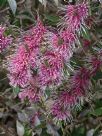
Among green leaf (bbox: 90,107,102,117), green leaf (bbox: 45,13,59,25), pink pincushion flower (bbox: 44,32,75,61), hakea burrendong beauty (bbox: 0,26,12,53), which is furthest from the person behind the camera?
green leaf (bbox: 90,107,102,117)

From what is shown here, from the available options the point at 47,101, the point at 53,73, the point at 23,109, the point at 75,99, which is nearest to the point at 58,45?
the point at 53,73

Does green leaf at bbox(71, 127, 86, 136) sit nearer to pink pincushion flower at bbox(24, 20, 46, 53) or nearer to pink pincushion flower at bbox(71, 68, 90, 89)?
pink pincushion flower at bbox(71, 68, 90, 89)

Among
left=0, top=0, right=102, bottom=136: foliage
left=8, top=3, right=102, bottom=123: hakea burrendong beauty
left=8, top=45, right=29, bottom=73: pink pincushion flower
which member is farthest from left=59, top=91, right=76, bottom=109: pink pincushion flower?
left=8, top=45, right=29, bottom=73: pink pincushion flower

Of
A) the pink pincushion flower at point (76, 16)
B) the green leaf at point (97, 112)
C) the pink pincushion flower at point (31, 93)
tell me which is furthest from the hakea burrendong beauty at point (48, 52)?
the green leaf at point (97, 112)

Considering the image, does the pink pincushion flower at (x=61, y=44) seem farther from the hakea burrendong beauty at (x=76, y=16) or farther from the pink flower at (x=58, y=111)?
the pink flower at (x=58, y=111)

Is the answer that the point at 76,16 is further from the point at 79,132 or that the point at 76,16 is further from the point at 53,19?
the point at 79,132

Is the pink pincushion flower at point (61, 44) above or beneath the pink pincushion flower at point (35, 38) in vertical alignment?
beneath

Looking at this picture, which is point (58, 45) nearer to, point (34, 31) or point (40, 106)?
point (34, 31)

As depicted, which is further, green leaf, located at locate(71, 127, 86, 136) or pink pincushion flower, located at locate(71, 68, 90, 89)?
green leaf, located at locate(71, 127, 86, 136)
